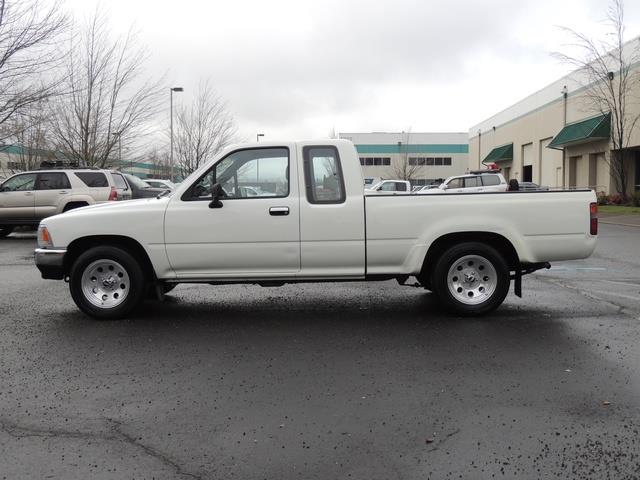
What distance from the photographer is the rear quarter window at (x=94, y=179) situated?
54.4 feet

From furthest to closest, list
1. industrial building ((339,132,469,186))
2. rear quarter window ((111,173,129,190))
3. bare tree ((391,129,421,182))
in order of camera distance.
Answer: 1. industrial building ((339,132,469,186))
2. bare tree ((391,129,421,182))
3. rear quarter window ((111,173,129,190))

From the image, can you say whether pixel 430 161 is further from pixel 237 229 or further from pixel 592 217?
pixel 237 229

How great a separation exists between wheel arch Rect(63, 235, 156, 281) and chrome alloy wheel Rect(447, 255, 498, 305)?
3.38 metres

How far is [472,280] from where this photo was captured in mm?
6633

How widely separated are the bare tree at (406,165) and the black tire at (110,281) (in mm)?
67063

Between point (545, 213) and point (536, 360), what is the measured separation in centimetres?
198

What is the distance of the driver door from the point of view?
6.39m

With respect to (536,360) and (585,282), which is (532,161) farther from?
(536,360)

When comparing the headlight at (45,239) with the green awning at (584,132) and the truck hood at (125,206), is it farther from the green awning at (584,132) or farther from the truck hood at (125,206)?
the green awning at (584,132)

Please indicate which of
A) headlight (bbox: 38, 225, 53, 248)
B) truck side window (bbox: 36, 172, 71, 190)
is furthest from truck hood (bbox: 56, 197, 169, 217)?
truck side window (bbox: 36, 172, 71, 190)

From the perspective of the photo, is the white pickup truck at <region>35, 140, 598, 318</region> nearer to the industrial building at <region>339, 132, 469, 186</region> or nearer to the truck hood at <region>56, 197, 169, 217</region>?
the truck hood at <region>56, 197, 169, 217</region>

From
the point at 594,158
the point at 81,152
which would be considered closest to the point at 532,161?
the point at 594,158

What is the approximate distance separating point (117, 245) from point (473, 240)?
13.2 feet

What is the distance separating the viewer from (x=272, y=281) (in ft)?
21.7
